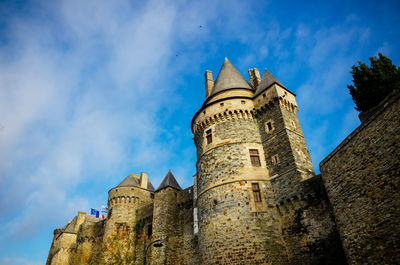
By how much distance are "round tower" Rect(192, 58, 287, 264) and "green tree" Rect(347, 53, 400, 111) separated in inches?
274

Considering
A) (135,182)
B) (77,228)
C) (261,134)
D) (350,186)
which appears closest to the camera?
(350,186)

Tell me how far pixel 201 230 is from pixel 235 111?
831 cm

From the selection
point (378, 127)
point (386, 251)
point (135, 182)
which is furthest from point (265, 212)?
point (135, 182)

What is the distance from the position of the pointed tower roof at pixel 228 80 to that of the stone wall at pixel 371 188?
35.7 feet

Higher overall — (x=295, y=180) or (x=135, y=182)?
(x=135, y=182)

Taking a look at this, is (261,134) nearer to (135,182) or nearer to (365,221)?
(365,221)

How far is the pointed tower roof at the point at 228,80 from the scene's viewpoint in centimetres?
2124

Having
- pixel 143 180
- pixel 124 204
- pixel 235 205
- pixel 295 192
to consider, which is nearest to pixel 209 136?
pixel 235 205

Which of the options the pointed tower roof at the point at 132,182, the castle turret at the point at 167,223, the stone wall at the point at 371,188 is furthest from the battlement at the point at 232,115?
the pointed tower roof at the point at 132,182

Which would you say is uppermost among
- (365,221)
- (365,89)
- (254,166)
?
(365,89)

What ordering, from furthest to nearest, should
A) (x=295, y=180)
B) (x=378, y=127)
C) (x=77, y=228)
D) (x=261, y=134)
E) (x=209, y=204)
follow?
1. (x=77, y=228)
2. (x=261, y=134)
3. (x=209, y=204)
4. (x=295, y=180)
5. (x=378, y=127)

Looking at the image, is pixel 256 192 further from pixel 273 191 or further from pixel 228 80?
pixel 228 80

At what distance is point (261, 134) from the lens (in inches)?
720

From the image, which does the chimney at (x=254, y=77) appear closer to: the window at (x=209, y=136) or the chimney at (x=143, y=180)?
the window at (x=209, y=136)
